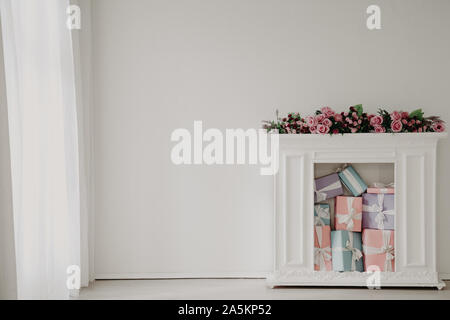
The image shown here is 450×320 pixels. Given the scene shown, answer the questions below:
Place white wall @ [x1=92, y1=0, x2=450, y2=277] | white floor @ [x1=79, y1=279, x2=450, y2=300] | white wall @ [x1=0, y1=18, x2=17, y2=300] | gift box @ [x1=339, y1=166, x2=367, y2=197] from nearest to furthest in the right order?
white wall @ [x1=0, y1=18, x2=17, y2=300]
white floor @ [x1=79, y1=279, x2=450, y2=300]
gift box @ [x1=339, y1=166, x2=367, y2=197]
white wall @ [x1=92, y1=0, x2=450, y2=277]

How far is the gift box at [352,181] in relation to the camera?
3.08 meters

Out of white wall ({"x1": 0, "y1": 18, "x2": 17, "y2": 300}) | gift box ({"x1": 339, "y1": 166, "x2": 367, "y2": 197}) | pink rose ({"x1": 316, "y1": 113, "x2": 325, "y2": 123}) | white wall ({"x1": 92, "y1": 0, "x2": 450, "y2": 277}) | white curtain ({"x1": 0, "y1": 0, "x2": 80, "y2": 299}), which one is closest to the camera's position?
white wall ({"x1": 0, "y1": 18, "x2": 17, "y2": 300})

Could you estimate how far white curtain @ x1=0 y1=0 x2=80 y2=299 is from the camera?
6.89 ft

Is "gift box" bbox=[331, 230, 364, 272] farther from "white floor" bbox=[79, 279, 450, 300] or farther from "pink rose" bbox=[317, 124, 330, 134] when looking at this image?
"pink rose" bbox=[317, 124, 330, 134]

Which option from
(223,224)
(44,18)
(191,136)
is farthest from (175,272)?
(44,18)

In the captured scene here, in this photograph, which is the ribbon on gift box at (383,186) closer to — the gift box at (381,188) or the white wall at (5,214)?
the gift box at (381,188)

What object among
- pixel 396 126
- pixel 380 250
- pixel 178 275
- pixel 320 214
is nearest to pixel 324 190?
pixel 320 214

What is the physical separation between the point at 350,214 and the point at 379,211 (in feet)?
0.68

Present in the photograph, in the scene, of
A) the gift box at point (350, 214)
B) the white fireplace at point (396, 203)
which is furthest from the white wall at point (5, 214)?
the gift box at point (350, 214)

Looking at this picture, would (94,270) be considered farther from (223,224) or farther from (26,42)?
(26,42)

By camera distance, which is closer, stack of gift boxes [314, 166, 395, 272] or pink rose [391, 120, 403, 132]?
pink rose [391, 120, 403, 132]

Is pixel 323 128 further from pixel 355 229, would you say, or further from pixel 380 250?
pixel 380 250

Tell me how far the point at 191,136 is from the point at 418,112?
1.68m

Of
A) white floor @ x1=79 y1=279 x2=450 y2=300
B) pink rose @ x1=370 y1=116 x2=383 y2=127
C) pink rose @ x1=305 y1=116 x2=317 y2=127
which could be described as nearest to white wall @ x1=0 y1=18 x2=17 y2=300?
white floor @ x1=79 y1=279 x2=450 y2=300
